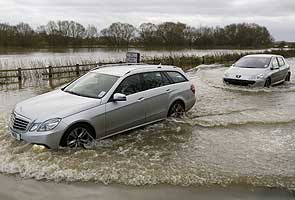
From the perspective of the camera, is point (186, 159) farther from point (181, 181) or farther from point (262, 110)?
point (262, 110)

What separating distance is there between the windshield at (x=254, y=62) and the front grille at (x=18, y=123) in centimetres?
1276

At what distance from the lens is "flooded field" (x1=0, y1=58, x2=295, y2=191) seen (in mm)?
5852

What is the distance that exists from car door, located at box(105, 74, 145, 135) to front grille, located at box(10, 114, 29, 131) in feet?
5.21

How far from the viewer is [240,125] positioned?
9.53m

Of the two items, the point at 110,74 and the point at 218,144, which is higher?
the point at 110,74

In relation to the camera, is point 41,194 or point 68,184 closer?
point 41,194

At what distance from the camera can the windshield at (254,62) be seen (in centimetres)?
1691

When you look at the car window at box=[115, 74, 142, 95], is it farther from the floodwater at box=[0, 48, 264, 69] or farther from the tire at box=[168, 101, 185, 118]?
the floodwater at box=[0, 48, 264, 69]

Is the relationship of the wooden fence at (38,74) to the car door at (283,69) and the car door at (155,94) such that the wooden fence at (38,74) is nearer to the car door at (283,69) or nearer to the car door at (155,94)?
the car door at (155,94)

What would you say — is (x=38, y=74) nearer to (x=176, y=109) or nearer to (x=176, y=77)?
(x=176, y=77)

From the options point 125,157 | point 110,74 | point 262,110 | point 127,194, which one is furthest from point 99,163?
point 262,110

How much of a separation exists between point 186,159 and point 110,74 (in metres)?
2.75

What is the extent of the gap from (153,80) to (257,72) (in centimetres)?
901

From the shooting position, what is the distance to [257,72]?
53.3 ft
